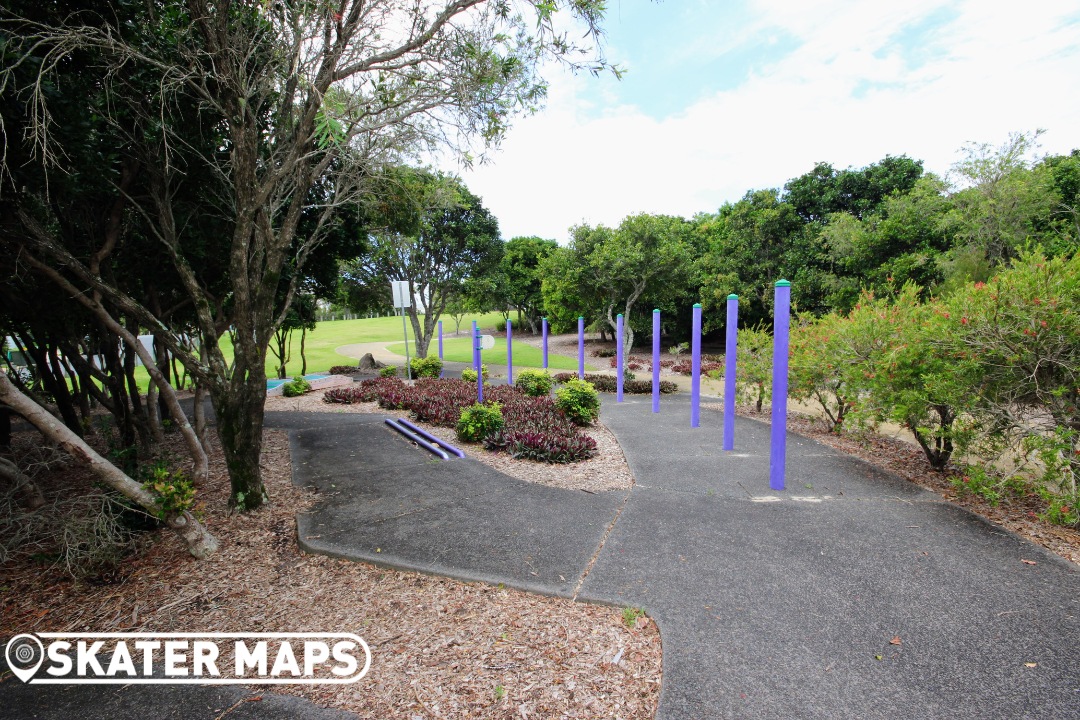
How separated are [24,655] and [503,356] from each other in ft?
73.4

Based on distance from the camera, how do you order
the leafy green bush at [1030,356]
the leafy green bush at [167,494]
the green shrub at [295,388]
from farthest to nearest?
1. the green shrub at [295,388]
2. the leafy green bush at [1030,356]
3. the leafy green bush at [167,494]

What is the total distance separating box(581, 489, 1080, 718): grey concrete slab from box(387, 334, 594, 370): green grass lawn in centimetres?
1608

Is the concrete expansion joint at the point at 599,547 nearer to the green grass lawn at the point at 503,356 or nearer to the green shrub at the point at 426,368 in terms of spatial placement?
the green shrub at the point at 426,368

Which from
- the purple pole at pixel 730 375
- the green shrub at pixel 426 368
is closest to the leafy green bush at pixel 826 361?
the purple pole at pixel 730 375

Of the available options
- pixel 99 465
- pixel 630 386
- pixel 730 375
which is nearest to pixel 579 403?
pixel 730 375

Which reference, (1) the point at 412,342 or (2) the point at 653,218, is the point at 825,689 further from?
(1) the point at 412,342

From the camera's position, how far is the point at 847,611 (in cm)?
313

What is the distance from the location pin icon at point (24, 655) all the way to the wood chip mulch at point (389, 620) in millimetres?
131

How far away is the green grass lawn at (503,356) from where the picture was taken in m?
22.2

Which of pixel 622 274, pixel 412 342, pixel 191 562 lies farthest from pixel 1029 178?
pixel 412 342

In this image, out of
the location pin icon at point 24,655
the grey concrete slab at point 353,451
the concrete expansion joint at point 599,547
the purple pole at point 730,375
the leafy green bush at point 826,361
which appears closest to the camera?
the location pin icon at point 24,655

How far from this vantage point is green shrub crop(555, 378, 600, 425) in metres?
8.57

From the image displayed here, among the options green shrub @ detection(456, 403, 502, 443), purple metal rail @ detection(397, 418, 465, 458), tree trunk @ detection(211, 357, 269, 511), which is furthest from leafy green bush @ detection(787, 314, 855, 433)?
tree trunk @ detection(211, 357, 269, 511)

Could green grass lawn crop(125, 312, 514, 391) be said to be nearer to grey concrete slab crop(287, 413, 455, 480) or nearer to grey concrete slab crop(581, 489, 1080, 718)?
grey concrete slab crop(287, 413, 455, 480)
